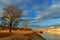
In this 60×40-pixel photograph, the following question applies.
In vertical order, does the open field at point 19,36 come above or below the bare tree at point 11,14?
below

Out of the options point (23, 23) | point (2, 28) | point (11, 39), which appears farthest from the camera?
point (2, 28)

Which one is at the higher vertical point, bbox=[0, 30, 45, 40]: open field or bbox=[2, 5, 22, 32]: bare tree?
bbox=[2, 5, 22, 32]: bare tree

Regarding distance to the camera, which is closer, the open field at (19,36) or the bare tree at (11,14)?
the open field at (19,36)

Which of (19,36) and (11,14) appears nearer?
(19,36)

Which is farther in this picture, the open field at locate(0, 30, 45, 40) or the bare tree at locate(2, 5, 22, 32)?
the bare tree at locate(2, 5, 22, 32)

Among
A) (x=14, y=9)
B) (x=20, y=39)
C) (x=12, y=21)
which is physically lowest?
(x=20, y=39)

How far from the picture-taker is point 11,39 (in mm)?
29375

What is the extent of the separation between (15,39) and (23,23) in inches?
1024

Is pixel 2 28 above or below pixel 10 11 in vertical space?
below

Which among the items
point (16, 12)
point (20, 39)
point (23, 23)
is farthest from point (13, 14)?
point (20, 39)

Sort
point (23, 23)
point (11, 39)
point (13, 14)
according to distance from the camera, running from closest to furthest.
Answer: point (11, 39)
point (13, 14)
point (23, 23)

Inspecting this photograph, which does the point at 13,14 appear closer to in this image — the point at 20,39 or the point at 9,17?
the point at 9,17

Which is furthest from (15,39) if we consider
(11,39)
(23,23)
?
(23,23)

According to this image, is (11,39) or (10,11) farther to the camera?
(10,11)
